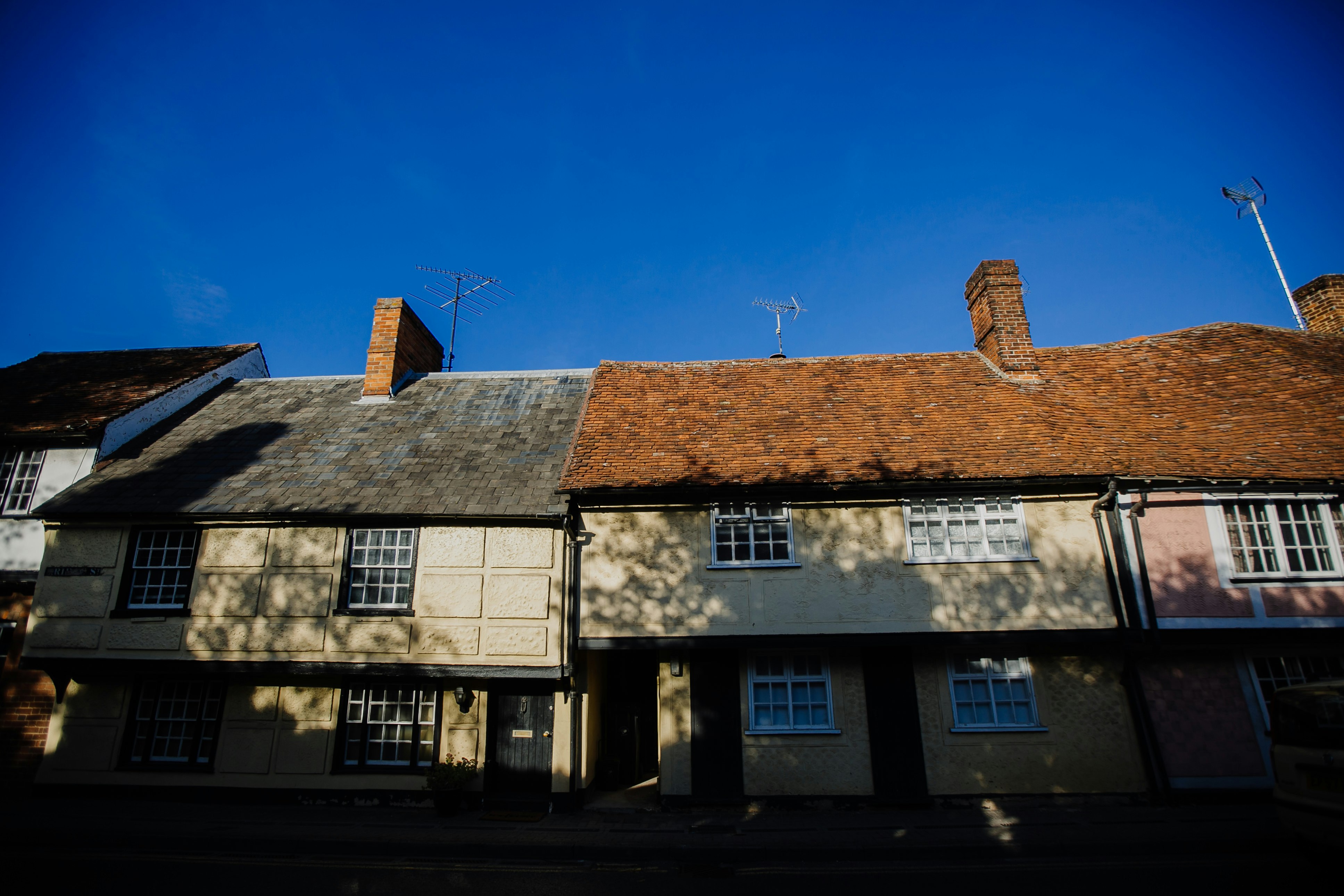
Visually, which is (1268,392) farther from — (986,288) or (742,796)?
(742,796)

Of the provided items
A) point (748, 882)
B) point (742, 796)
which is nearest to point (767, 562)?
point (742, 796)

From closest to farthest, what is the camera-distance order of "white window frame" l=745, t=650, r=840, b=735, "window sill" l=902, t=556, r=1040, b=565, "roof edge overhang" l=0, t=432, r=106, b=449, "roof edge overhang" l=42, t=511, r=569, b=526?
"white window frame" l=745, t=650, r=840, b=735
"window sill" l=902, t=556, r=1040, b=565
"roof edge overhang" l=42, t=511, r=569, b=526
"roof edge overhang" l=0, t=432, r=106, b=449

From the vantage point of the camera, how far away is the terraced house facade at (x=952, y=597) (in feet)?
33.7

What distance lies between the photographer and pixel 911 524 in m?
11.1

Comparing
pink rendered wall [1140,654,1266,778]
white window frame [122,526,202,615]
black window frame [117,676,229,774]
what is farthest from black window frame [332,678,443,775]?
pink rendered wall [1140,654,1266,778]

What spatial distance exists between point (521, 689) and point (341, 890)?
13.2 feet

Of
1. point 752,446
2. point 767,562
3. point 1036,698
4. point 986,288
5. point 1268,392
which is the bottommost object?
point 1036,698

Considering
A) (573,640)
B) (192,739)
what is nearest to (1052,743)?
(573,640)

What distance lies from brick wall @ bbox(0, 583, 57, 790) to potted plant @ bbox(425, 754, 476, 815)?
7.38 metres

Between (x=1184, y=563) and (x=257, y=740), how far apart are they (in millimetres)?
15929

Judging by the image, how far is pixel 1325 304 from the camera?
50.1ft

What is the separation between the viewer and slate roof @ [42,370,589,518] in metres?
Answer: 11.6

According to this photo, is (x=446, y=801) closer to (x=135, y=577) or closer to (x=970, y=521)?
(x=135, y=577)

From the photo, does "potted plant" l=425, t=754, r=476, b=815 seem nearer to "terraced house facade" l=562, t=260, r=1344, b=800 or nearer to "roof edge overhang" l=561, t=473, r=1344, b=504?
"terraced house facade" l=562, t=260, r=1344, b=800
